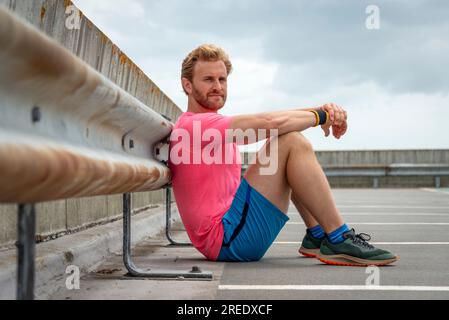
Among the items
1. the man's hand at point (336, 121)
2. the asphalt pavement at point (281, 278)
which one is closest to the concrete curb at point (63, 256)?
the asphalt pavement at point (281, 278)

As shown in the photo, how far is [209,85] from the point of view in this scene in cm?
448

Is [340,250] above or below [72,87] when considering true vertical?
below

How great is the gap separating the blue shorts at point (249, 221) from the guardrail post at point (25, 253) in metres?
2.22

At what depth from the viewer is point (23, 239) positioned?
1.93 metres

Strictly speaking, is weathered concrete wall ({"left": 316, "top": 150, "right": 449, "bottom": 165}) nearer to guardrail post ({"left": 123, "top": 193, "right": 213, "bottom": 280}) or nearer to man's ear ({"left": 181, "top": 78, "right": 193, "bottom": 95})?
man's ear ({"left": 181, "top": 78, "right": 193, "bottom": 95})

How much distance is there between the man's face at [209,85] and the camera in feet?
14.6

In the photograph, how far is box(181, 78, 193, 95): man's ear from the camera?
4.55m

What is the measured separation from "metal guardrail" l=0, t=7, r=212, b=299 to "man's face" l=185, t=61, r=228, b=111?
176 cm

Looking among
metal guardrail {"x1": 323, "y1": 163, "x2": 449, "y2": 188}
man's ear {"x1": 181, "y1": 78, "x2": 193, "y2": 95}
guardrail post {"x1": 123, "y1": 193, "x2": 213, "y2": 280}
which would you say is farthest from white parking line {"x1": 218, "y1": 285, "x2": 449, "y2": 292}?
metal guardrail {"x1": 323, "y1": 163, "x2": 449, "y2": 188}

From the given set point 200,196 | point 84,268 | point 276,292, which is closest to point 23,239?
point 276,292

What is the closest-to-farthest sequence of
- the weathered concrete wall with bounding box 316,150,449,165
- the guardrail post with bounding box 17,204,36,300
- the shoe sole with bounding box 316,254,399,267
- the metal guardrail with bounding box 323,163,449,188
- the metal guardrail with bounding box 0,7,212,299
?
the metal guardrail with bounding box 0,7,212,299, the guardrail post with bounding box 17,204,36,300, the shoe sole with bounding box 316,254,399,267, the metal guardrail with bounding box 323,163,449,188, the weathered concrete wall with bounding box 316,150,449,165

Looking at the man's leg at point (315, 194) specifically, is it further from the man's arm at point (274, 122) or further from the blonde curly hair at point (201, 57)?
the blonde curly hair at point (201, 57)

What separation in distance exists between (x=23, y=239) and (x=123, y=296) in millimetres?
1186
